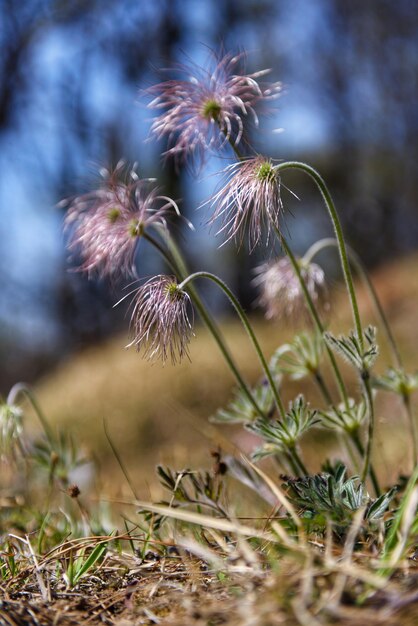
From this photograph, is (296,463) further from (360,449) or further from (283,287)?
(283,287)

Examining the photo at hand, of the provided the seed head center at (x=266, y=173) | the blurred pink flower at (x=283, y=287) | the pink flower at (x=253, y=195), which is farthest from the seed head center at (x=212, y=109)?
the blurred pink flower at (x=283, y=287)

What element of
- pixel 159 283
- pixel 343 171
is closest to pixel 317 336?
pixel 159 283

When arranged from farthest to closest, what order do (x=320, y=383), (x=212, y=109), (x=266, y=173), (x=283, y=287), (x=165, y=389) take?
(x=165, y=389)
(x=283, y=287)
(x=320, y=383)
(x=212, y=109)
(x=266, y=173)

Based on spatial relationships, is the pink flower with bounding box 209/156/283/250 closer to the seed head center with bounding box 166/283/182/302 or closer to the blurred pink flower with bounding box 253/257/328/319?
the seed head center with bounding box 166/283/182/302

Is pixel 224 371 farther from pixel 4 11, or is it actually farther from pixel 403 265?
pixel 4 11

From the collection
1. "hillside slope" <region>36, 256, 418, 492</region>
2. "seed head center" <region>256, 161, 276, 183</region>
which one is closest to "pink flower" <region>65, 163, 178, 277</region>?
"seed head center" <region>256, 161, 276, 183</region>

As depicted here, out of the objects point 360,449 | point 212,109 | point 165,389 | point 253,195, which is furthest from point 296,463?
point 165,389
